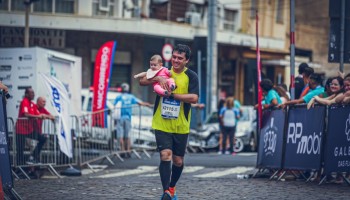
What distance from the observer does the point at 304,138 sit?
52.9 ft

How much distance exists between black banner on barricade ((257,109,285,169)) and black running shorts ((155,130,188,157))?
4517 millimetres

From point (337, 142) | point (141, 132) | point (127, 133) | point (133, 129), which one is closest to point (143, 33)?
point (141, 132)

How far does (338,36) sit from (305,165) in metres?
2.24

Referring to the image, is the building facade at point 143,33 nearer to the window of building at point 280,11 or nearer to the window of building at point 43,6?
the window of building at point 43,6

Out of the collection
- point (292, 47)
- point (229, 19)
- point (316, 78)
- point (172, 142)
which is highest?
point (229, 19)

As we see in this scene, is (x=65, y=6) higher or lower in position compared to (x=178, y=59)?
higher

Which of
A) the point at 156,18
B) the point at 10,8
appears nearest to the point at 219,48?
the point at 156,18

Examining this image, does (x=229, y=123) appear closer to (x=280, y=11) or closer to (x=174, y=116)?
(x=174, y=116)

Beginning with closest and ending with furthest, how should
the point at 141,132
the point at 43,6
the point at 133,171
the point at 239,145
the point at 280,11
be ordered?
the point at 133,171, the point at 141,132, the point at 239,145, the point at 43,6, the point at 280,11

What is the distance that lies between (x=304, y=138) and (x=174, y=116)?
427cm

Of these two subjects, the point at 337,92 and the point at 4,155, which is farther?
the point at 337,92

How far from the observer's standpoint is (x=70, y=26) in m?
40.7

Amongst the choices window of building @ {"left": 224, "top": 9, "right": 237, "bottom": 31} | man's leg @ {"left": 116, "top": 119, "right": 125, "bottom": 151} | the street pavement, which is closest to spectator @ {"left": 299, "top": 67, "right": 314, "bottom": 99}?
the street pavement

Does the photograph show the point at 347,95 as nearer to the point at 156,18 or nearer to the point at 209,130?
the point at 209,130
